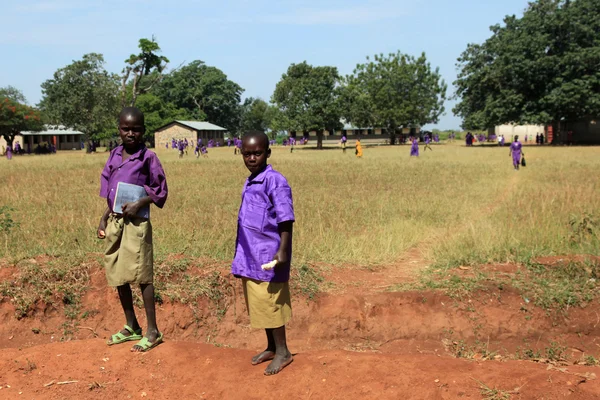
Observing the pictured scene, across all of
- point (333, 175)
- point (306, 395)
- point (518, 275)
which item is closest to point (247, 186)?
point (306, 395)

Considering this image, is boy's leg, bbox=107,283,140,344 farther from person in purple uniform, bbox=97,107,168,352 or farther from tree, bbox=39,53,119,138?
tree, bbox=39,53,119,138

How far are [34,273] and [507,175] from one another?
57.7 ft

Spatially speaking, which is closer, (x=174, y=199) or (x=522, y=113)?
(x=174, y=199)

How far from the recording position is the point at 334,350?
438cm

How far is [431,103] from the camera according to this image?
222 ft

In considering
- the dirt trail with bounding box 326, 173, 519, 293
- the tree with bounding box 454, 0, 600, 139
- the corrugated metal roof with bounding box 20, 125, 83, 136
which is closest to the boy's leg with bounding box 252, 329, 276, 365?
the dirt trail with bounding box 326, 173, 519, 293

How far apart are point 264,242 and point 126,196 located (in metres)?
1.26

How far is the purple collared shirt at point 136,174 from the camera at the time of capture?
14.0 feet

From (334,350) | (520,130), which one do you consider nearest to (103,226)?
(334,350)

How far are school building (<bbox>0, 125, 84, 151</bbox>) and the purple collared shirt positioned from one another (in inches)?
2351

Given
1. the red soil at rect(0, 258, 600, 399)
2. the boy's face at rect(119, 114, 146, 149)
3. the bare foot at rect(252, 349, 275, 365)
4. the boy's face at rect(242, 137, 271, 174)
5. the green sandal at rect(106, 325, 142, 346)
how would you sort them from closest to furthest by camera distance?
the red soil at rect(0, 258, 600, 399) → the boy's face at rect(242, 137, 271, 174) → the bare foot at rect(252, 349, 275, 365) → the boy's face at rect(119, 114, 146, 149) → the green sandal at rect(106, 325, 142, 346)

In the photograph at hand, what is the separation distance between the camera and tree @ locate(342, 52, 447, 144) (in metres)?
60.9

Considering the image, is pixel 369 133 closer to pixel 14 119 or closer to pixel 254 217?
pixel 14 119

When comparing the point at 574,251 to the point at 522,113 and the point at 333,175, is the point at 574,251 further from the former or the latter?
the point at 522,113
